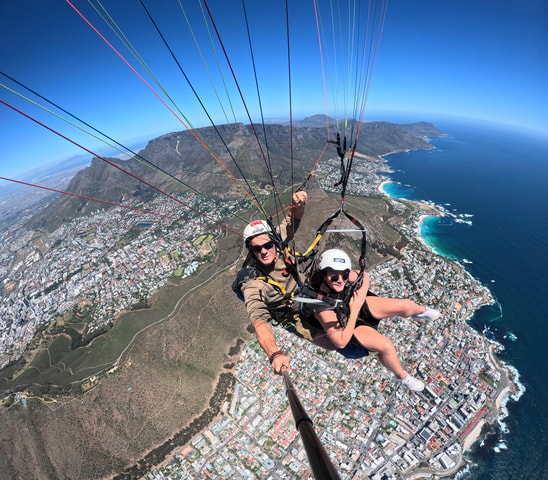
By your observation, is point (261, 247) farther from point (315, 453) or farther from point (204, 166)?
point (204, 166)

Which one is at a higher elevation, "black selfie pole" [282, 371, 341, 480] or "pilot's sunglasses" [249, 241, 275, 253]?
"pilot's sunglasses" [249, 241, 275, 253]

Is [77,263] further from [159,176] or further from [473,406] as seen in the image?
[473,406]

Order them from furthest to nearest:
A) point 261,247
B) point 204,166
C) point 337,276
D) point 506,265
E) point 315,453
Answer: point 204,166, point 506,265, point 261,247, point 337,276, point 315,453

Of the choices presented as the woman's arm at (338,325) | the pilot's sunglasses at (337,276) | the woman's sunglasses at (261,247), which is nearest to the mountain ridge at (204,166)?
the woman's sunglasses at (261,247)

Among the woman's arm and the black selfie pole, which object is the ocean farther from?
the black selfie pole

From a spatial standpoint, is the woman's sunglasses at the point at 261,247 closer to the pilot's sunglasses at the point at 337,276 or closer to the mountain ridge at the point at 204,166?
the pilot's sunglasses at the point at 337,276

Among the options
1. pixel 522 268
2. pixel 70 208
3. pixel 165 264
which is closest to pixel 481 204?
pixel 522 268

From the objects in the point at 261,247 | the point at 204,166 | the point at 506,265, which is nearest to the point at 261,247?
the point at 261,247

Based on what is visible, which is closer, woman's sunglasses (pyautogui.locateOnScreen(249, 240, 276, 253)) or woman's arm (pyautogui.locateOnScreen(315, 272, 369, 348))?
woman's arm (pyautogui.locateOnScreen(315, 272, 369, 348))

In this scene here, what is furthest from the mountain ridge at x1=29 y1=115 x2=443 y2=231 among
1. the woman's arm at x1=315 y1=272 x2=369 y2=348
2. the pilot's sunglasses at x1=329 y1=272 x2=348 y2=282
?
the woman's arm at x1=315 y1=272 x2=369 y2=348
